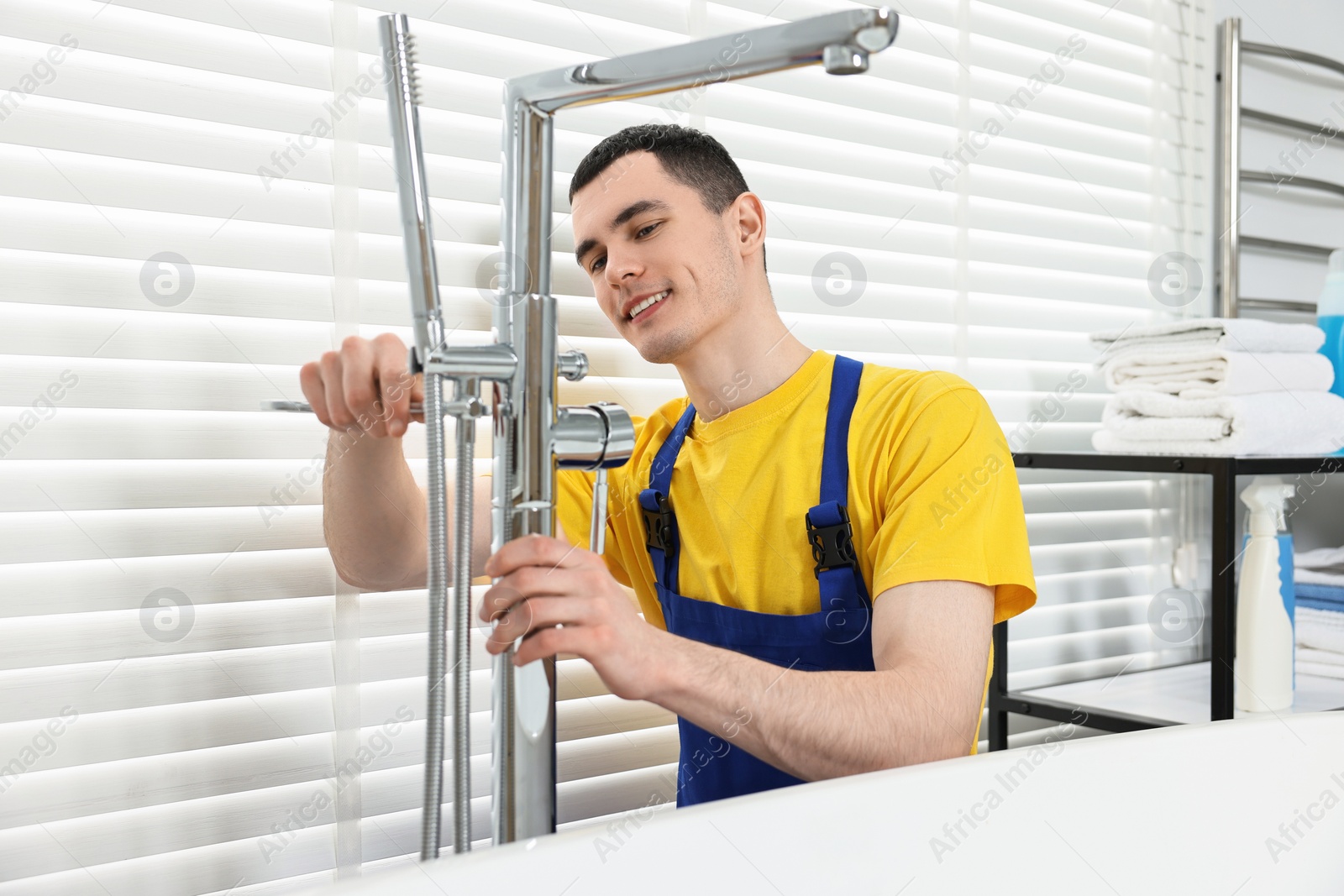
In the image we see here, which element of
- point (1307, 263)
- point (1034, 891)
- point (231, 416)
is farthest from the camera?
point (1307, 263)

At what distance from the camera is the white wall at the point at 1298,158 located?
4.89 feet

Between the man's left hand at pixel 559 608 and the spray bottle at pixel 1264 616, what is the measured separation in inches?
34.5

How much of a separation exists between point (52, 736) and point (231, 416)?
287 millimetres

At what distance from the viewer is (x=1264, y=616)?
112 cm

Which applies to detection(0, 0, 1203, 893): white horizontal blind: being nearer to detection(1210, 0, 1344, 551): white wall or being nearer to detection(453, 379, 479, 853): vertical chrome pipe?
detection(453, 379, 479, 853): vertical chrome pipe

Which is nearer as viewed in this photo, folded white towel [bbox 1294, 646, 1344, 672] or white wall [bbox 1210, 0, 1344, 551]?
folded white towel [bbox 1294, 646, 1344, 672]

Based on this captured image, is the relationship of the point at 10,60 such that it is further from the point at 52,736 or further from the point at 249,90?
the point at 52,736

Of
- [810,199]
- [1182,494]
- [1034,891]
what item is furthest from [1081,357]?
[1034,891]

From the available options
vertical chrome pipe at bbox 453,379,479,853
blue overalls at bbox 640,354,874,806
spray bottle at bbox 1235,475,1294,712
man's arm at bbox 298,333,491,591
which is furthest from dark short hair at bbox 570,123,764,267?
spray bottle at bbox 1235,475,1294,712

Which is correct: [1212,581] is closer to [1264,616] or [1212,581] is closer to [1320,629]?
[1264,616]

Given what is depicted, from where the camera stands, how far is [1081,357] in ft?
4.48

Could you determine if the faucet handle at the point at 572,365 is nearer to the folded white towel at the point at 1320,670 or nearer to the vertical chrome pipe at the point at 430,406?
the vertical chrome pipe at the point at 430,406

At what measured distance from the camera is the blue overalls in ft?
2.85

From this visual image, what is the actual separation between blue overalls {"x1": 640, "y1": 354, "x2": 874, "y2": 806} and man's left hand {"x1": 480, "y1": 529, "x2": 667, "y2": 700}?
0.31 metres
